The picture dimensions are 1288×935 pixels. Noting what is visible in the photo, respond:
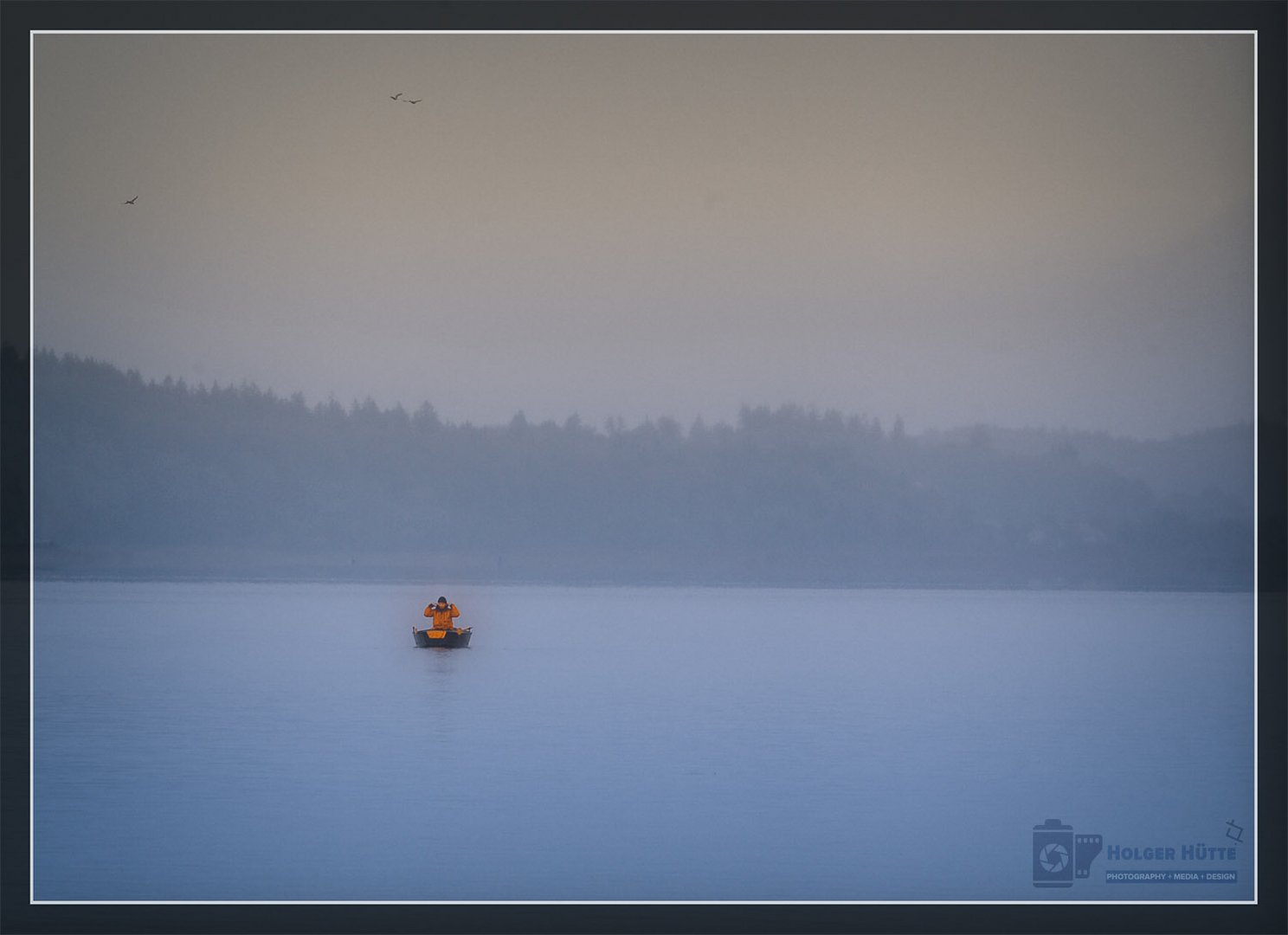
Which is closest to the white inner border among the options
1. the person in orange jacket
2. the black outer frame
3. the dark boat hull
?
the black outer frame

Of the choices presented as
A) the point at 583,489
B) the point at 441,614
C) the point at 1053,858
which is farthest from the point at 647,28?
the point at 583,489

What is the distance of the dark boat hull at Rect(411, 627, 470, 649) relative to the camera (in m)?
8.96

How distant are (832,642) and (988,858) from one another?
5.54 metres

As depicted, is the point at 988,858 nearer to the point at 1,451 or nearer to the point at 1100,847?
the point at 1100,847

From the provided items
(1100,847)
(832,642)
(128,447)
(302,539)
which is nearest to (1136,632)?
(832,642)

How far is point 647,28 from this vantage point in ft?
12.2

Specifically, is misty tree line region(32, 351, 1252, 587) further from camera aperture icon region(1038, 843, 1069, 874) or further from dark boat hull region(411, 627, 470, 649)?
camera aperture icon region(1038, 843, 1069, 874)

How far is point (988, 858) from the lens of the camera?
13.1 feet

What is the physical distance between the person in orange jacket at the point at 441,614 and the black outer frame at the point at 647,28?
4960 millimetres

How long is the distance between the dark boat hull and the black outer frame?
5246 mm

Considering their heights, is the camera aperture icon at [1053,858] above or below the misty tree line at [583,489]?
below

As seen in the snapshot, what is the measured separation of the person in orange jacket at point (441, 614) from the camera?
8742mm
